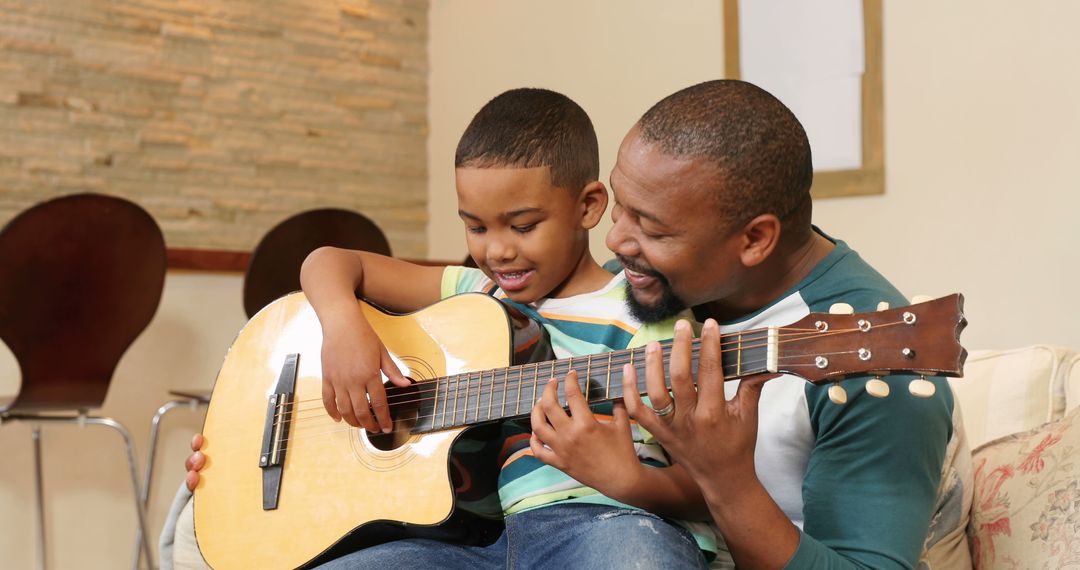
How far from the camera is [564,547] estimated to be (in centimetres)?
128

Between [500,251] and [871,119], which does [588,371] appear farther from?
[871,119]

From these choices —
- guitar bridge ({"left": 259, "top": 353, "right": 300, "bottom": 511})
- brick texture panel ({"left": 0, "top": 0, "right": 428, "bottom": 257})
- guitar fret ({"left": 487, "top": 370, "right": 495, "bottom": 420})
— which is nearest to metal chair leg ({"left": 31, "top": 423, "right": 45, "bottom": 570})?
brick texture panel ({"left": 0, "top": 0, "right": 428, "bottom": 257})

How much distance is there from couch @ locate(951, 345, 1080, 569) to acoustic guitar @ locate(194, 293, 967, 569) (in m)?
0.66

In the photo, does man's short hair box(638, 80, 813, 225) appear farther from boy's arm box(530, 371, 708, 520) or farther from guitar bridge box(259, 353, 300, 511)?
guitar bridge box(259, 353, 300, 511)

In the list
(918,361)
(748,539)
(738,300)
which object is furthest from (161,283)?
(918,361)

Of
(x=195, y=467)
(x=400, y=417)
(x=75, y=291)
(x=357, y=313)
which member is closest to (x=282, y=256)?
(x=75, y=291)

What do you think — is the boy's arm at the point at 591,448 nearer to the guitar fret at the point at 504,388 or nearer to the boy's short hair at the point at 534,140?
the guitar fret at the point at 504,388

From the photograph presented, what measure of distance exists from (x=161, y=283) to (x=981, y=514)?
2115mm

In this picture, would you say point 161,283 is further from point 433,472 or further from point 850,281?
point 850,281

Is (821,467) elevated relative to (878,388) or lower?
lower

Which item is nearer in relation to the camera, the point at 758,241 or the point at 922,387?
the point at 922,387

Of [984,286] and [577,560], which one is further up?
[984,286]

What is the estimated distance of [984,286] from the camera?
262cm

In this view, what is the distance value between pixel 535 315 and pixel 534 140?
25cm
